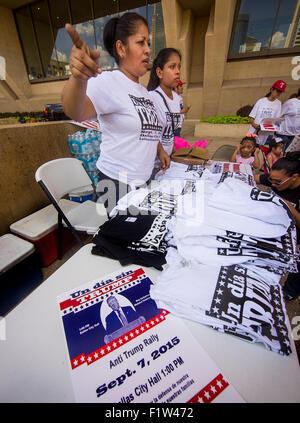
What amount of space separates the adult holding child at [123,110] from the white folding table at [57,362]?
803mm

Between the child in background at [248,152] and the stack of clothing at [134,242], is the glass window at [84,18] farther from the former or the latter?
the stack of clothing at [134,242]

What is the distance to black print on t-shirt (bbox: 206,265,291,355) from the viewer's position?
1.61ft

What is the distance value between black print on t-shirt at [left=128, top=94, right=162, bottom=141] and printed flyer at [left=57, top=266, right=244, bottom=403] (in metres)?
0.88

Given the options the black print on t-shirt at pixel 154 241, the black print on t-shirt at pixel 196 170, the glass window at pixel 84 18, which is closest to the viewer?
the black print on t-shirt at pixel 154 241

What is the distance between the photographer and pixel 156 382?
0.44 metres

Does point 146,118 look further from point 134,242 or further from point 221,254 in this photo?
point 221,254

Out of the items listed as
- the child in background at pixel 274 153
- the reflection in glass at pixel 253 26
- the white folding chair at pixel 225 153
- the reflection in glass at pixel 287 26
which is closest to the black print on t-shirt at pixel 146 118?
the white folding chair at pixel 225 153

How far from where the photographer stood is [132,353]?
495mm

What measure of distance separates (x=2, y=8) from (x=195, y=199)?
52.2ft

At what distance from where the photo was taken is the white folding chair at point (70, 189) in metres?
1.43

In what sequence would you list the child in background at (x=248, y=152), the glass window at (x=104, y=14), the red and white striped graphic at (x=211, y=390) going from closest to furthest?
1. the red and white striped graphic at (x=211, y=390)
2. the child in background at (x=248, y=152)
3. the glass window at (x=104, y=14)

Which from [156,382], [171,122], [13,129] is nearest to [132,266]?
[156,382]

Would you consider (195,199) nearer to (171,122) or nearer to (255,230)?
(255,230)

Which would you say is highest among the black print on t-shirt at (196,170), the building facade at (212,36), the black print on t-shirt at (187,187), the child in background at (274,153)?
the building facade at (212,36)
